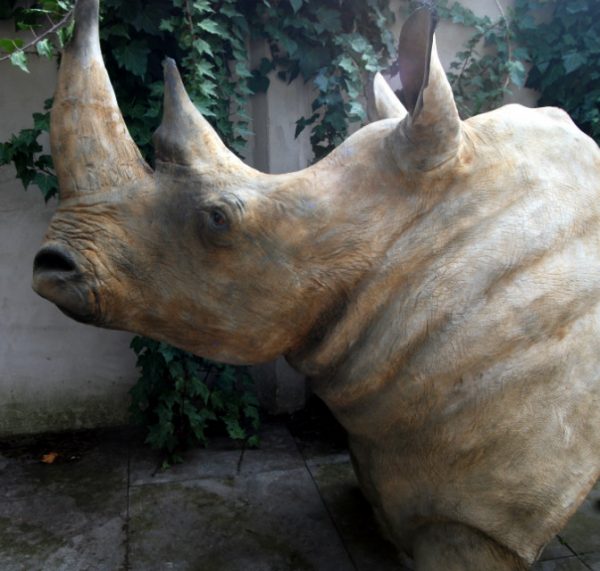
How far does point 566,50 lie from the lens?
3729mm

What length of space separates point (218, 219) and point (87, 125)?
38 centimetres

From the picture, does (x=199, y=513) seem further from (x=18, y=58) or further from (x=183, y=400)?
(x=18, y=58)

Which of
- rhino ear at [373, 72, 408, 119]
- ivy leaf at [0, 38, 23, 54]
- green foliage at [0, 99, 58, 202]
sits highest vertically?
rhino ear at [373, 72, 408, 119]

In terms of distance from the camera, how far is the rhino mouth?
1491 millimetres

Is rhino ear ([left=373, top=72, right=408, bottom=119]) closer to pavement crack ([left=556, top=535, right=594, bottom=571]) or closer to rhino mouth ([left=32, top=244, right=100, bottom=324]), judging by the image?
rhino mouth ([left=32, top=244, right=100, bottom=324])

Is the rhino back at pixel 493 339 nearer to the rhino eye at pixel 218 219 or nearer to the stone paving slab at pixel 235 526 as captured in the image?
the rhino eye at pixel 218 219

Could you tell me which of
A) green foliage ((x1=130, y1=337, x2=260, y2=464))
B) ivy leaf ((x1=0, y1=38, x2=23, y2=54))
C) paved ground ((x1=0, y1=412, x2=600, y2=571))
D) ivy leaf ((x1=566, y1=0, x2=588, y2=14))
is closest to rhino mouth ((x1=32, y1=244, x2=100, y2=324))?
ivy leaf ((x1=0, y1=38, x2=23, y2=54))

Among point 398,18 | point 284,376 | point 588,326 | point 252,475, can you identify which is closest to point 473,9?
point 398,18

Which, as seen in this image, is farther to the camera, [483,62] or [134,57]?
[483,62]

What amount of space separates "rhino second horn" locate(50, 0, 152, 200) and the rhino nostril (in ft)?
0.48

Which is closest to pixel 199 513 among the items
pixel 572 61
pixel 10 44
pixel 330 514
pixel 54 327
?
pixel 330 514

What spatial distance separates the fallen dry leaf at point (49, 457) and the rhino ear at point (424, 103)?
2.77 meters

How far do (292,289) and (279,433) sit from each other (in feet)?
7.57

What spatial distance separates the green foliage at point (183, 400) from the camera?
3395 mm
